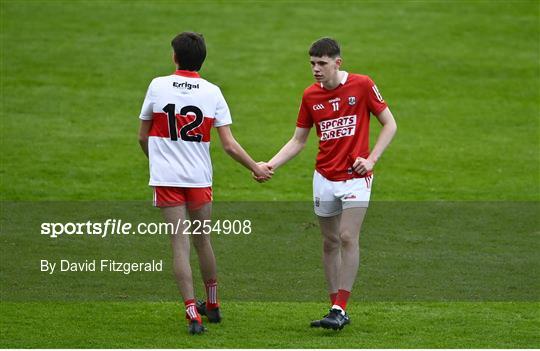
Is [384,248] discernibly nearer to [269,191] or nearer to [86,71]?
[269,191]

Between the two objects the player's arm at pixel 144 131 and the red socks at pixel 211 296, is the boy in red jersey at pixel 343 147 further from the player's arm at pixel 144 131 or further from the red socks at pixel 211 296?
the player's arm at pixel 144 131

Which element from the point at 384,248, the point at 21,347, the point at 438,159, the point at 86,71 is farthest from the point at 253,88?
the point at 21,347

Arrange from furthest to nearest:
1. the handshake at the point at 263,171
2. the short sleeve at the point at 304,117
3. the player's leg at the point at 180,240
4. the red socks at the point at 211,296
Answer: the handshake at the point at 263,171 → the short sleeve at the point at 304,117 → the red socks at the point at 211,296 → the player's leg at the point at 180,240

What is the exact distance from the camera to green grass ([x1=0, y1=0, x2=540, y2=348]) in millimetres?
8914

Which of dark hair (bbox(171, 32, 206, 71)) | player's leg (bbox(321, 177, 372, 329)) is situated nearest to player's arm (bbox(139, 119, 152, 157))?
dark hair (bbox(171, 32, 206, 71))

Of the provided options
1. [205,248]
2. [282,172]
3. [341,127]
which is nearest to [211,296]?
[205,248]

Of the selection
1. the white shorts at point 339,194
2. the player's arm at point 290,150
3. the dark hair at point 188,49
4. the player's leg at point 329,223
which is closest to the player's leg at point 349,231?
the white shorts at point 339,194

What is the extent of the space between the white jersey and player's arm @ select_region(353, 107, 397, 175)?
48.6 inches

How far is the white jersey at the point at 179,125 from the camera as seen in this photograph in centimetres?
820

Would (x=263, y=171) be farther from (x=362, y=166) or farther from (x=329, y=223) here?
(x=362, y=166)

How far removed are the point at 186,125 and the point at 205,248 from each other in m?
1.09

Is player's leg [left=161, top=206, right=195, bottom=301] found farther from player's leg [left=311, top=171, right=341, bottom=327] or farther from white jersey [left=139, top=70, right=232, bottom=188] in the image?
player's leg [left=311, top=171, right=341, bottom=327]

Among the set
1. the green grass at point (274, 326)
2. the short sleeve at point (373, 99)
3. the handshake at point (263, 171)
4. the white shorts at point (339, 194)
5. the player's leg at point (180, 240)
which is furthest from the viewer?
the handshake at point (263, 171)

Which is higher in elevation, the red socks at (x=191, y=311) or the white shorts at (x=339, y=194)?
the white shorts at (x=339, y=194)
